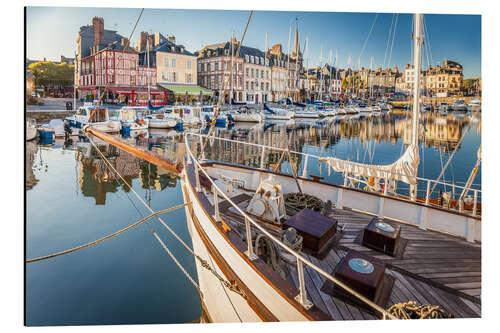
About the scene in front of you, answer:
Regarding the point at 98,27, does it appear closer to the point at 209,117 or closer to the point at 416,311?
the point at 416,311

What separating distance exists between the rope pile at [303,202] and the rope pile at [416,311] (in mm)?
1559

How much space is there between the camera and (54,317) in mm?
3137

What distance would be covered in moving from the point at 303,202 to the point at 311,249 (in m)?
0.93

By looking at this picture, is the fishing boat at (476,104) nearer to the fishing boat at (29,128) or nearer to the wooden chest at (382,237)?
the wooden chest at (382,237)

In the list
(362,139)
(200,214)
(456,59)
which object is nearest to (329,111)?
(362,139)

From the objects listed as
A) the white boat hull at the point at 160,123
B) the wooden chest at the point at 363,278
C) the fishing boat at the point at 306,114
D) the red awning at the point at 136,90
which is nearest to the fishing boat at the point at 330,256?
the wooden chest at the point at 363,278

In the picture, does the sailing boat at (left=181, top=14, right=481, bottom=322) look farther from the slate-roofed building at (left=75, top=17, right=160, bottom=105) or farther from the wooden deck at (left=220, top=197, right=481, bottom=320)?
the slate-roofed building at (left=75, top=17, right=160, bottom=105)

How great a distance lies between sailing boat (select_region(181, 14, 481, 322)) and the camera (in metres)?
2.15

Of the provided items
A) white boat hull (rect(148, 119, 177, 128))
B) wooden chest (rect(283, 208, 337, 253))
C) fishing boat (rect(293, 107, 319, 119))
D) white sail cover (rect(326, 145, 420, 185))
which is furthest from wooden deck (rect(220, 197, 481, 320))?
fishing boat (rect(293, 107, 319, 119))

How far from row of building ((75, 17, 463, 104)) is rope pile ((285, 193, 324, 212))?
154 centimetres

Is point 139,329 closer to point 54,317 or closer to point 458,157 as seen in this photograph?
point 54,317

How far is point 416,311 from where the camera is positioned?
2.07 m

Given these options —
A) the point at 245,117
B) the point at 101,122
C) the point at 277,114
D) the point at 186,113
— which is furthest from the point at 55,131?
the point at 277,114

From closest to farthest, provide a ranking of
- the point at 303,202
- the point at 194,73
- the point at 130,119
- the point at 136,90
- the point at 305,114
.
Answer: the point at 303,202 < the point at 136,90 < the point at 130,119 < the point at 194,73 < the point at 305,114
